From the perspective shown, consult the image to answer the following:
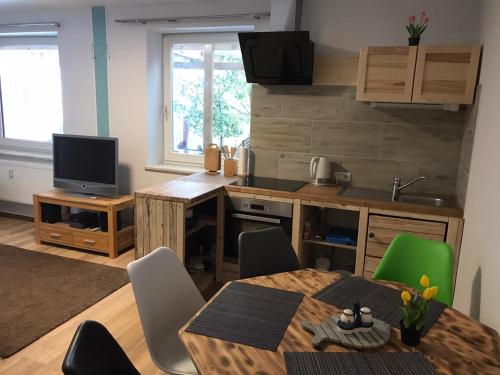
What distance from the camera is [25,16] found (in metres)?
4.30

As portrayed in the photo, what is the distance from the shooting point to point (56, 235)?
3902 mm

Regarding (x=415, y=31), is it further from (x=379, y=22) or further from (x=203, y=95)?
(x=203, y=95)

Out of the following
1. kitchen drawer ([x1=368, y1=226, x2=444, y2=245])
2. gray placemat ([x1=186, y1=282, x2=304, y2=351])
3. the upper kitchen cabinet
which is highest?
the upper kitchen cabinet

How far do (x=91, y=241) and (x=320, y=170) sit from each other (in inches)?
87.5

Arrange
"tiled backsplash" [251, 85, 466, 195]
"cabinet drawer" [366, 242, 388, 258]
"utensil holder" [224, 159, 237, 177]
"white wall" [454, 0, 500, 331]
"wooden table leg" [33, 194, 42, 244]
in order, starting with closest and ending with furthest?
"white wall" [454, 0, 500, 331] < "cabinet drawer" [366, 242, 388, 258] < "tiled backsplash" [251, 85, 466, 195] < "utensil holder" [224, 159, 237, 177] < "wooden table leg" [33, 194, 42, 244]

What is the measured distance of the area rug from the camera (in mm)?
2523

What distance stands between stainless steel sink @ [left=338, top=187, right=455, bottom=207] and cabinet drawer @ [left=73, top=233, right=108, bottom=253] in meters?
2.21

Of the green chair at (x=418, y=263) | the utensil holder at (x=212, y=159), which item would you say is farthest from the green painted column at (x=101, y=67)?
the green chair at (x=418, y=263)

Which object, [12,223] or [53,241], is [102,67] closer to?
[53,241]

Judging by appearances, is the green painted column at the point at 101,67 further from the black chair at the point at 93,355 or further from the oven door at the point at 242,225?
the black chair at the point at 93,355

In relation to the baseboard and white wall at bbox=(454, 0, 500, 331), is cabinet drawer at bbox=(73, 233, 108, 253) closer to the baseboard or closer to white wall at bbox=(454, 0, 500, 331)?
the baseboard

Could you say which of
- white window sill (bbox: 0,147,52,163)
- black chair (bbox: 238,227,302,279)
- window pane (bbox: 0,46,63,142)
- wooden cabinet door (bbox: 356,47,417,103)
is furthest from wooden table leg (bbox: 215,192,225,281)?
window pane (bbox: 0,46,63,142)

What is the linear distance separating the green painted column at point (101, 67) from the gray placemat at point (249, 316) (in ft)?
10.1

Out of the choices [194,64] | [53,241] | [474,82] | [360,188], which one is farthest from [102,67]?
[474,82]
